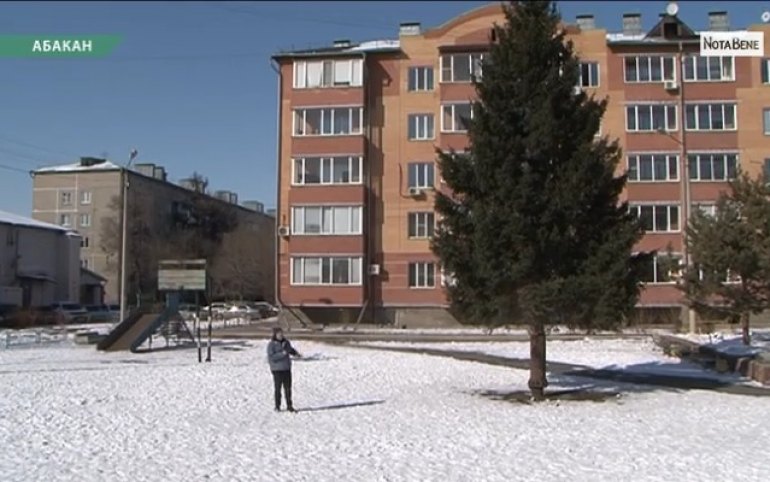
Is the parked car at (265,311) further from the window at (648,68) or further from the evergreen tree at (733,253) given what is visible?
the evergreen tree at (733,253)

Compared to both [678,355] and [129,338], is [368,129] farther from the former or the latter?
[678,355]

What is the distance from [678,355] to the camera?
28.5 meters

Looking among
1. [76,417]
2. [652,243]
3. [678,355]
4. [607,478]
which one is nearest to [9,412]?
[76,417]

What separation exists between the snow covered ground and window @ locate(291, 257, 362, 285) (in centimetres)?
2521

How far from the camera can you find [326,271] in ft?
163

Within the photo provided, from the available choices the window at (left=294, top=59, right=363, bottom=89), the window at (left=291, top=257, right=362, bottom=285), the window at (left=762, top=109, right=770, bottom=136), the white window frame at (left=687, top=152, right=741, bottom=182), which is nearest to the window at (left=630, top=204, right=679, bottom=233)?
the white window frame at (left=687, top=152, right=741, bottom=182)

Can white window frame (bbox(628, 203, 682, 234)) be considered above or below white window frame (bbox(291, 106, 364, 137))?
below

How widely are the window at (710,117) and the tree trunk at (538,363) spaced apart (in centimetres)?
3456

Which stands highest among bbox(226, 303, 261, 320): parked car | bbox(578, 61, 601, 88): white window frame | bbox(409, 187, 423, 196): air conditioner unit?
bbox(578, 61, 601, 88): white window frame

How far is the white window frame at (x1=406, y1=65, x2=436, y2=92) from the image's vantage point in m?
51.3

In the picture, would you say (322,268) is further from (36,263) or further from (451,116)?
(36,263)

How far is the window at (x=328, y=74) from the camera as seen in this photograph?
50.7 metres

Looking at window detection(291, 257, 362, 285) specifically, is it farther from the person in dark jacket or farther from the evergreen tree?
the person in dark jacket

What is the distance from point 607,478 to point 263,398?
9601mm
